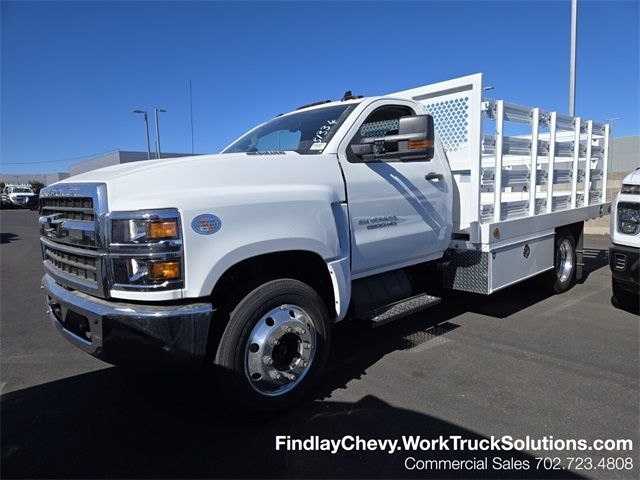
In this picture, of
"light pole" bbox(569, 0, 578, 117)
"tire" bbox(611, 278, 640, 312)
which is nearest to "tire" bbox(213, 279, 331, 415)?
"tire" bbox(611, 278, 640, 312)

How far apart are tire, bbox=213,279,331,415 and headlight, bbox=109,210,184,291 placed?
0.52m

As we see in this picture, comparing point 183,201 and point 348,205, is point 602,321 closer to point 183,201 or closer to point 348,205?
point 348,205

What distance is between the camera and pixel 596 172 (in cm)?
682

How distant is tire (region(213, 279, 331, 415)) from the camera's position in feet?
9.07

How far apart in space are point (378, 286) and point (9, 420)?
291 cm

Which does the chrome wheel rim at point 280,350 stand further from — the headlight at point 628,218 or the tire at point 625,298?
the tire at point 625,298

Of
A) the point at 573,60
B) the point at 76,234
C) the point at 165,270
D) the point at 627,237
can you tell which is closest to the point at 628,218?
the point at 627,237

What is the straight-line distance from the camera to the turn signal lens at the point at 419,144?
3.38 meters

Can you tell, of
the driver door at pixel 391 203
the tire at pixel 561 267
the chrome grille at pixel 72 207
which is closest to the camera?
the chrome grille at pixel 72 207

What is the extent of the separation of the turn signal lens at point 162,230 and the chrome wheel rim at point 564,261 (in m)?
5.52

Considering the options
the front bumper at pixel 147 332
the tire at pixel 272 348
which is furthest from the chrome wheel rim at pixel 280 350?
the front bumper at pixel 147 332

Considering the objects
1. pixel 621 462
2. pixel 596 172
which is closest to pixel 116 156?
pixel 596 172

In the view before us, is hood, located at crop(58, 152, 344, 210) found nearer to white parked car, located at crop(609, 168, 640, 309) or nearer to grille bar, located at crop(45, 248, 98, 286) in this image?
grille bar, located at crop(45, 248, 98, 286)

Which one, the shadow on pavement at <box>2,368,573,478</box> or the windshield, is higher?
the windshield
